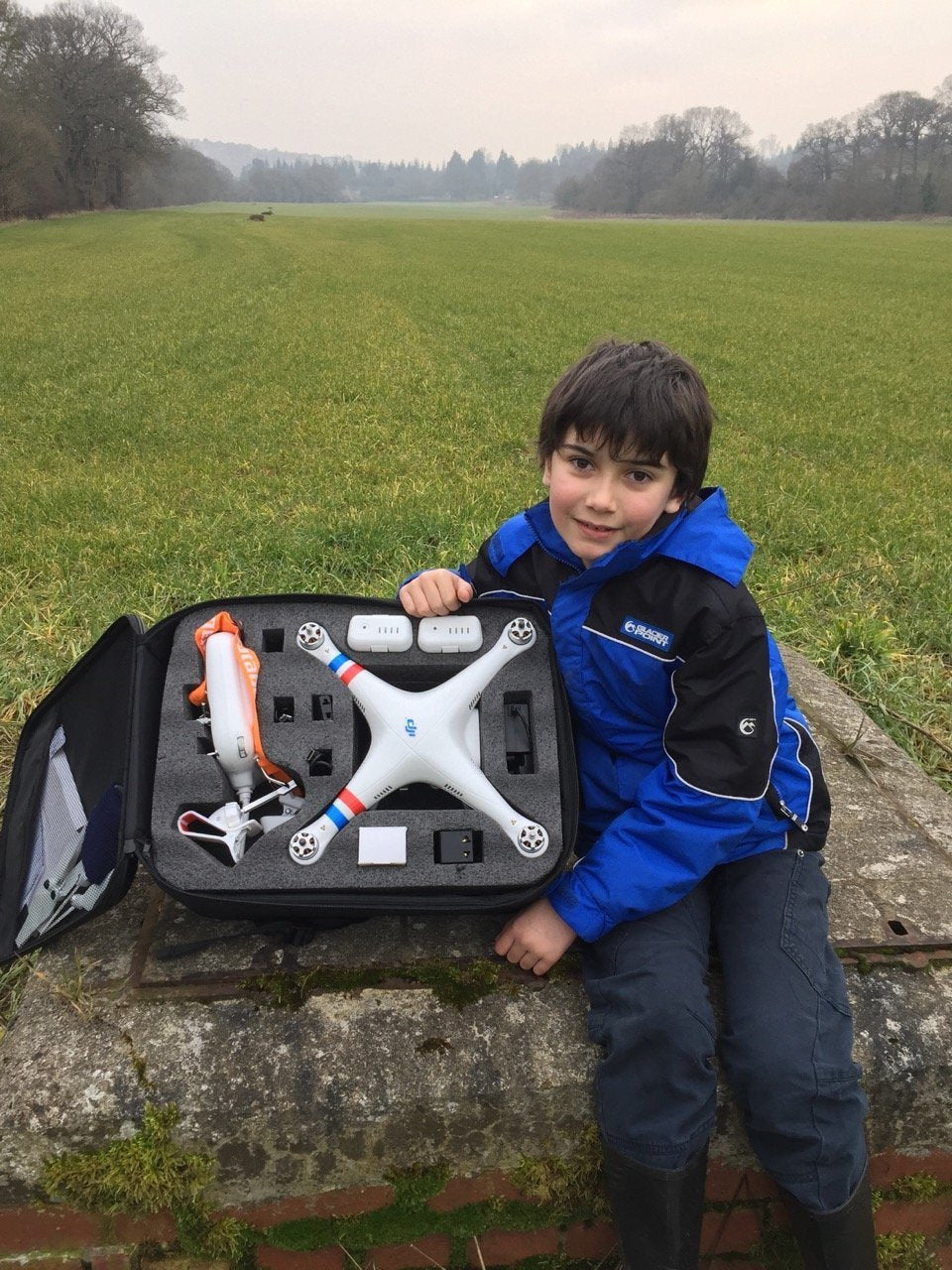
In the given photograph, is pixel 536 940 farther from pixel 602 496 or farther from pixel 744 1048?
pixel 602 496

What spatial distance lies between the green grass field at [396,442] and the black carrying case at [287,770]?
139 centimetres

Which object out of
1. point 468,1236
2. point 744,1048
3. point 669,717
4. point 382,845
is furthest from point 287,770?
point 744,1048

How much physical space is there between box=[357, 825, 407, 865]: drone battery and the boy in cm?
35

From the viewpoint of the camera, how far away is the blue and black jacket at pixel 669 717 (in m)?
2.09

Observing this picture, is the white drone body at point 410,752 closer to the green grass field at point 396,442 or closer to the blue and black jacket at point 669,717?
the blue and black jacket at point 669,717

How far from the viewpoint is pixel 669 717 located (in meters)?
2.21

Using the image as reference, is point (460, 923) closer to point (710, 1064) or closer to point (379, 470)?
point (710, 1064)

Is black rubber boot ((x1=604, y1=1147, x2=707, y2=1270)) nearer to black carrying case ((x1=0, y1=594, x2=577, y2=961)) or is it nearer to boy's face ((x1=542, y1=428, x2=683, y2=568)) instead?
black carrying case ((x1=0, y1=594, x2=577, y2=961))

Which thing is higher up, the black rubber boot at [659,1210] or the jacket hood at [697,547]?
the jacket hood at [697,547]

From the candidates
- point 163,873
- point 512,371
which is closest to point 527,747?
point 163,873

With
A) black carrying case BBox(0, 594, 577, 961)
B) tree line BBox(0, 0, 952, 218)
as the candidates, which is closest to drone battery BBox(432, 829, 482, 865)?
black carrying case BBox(0, 594, 577, 961)

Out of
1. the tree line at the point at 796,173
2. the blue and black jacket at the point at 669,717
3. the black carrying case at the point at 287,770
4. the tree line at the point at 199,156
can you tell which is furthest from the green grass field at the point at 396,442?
the tree line at the point at 796,173

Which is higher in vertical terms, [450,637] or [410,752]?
[450,637]

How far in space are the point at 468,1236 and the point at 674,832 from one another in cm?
110
